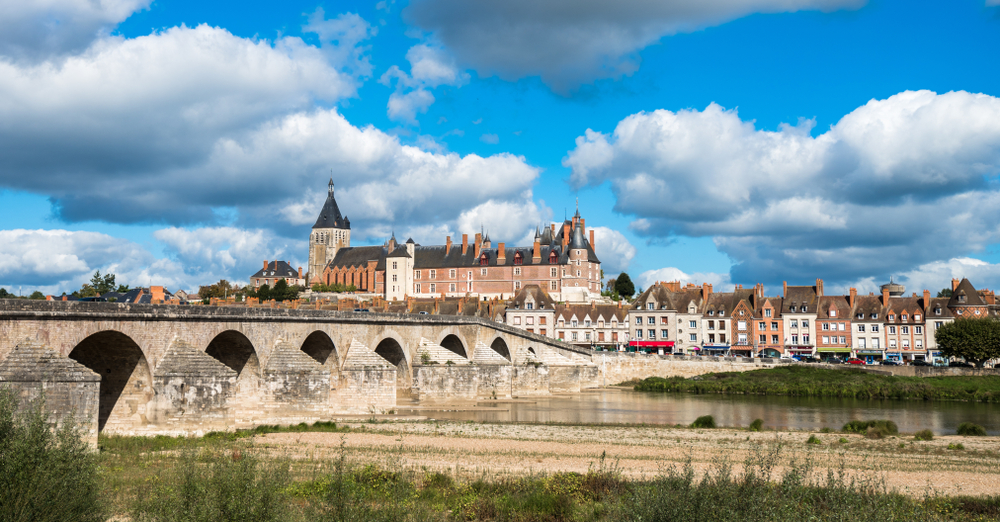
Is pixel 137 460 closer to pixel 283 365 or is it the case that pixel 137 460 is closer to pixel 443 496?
pixel 443 496

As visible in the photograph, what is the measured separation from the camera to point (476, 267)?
10381cm

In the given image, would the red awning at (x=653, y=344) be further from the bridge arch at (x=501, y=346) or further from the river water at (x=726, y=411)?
the bridge arch at (x=501, y=346)

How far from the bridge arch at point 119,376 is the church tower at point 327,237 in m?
101

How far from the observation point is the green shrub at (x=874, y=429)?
81.8 ft

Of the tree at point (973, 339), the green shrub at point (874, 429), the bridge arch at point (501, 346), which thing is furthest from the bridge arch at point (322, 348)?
the tree at point (973, 339)

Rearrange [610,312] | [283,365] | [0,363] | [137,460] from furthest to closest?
1. [610,312]
2. [283,365]
3. [0,363]
4. [137,460]

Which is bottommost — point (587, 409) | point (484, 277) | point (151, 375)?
point (587, 409)

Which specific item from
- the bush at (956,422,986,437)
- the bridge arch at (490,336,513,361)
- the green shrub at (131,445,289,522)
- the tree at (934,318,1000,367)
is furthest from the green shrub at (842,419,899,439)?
the tree at (934,318,1000,367)

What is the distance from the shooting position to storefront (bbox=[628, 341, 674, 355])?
6931 centimetres

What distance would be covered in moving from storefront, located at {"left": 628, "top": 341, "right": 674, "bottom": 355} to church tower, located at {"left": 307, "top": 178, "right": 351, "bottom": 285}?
65.5 metres

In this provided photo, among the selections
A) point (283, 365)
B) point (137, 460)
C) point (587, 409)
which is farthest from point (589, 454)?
point (587, 409)

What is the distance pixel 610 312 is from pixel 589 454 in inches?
2215

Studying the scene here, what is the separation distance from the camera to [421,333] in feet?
128

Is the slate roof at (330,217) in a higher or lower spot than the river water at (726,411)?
higher
